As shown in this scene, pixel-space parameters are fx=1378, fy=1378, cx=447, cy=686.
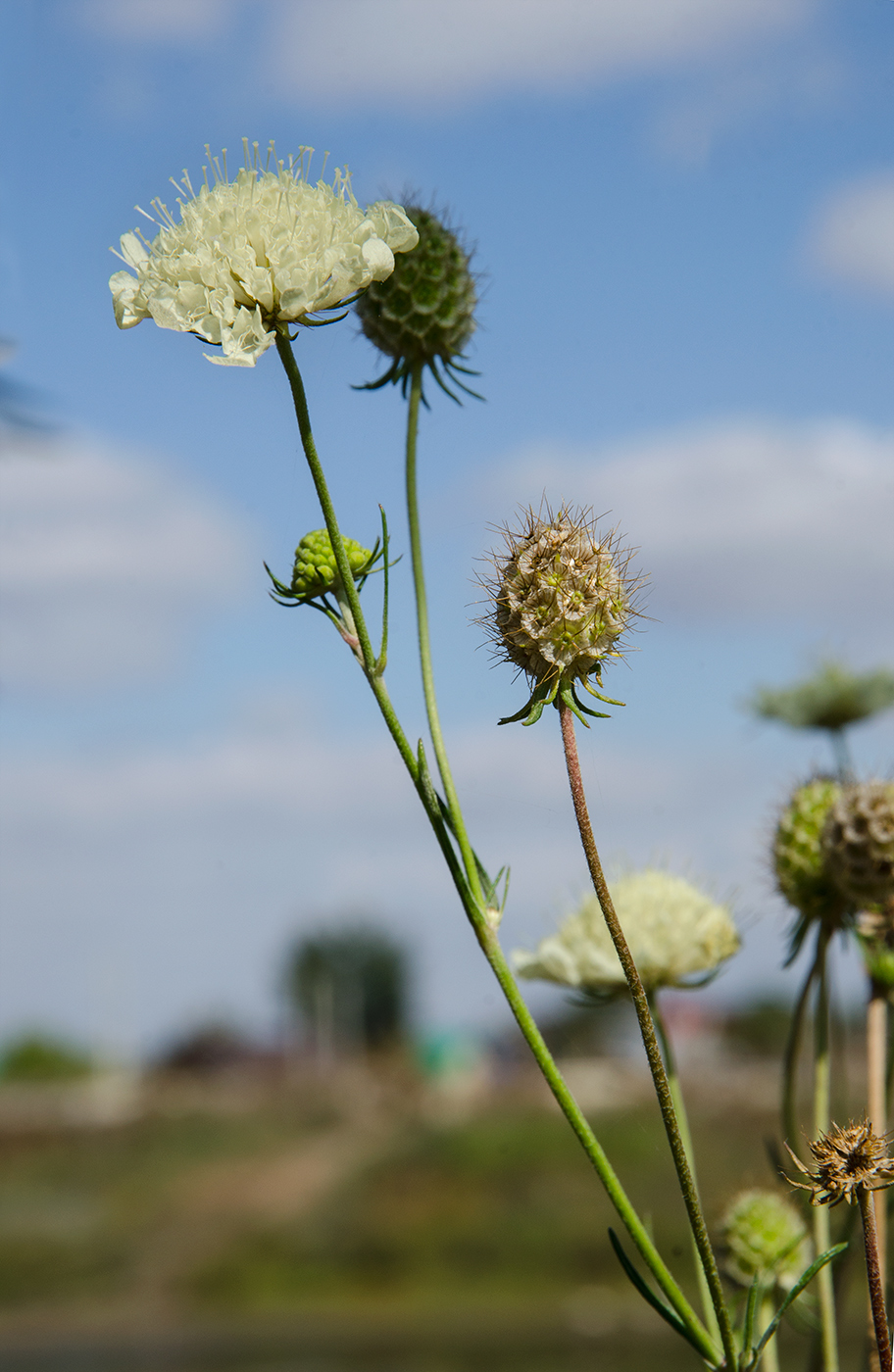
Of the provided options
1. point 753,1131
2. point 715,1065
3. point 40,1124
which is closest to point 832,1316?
point 753,1131

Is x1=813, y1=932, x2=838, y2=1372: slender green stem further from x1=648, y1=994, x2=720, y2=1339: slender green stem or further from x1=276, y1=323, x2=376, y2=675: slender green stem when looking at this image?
x1=276, y1=323, x2=376, y2=675: slender green stem

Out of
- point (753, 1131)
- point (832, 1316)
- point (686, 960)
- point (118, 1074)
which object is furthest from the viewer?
point (118, 1074)

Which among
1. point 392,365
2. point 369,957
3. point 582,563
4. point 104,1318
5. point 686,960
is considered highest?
point 369,957

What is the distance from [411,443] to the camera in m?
1.28

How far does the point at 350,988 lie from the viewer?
38.0 m

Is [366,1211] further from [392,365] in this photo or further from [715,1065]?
[392,365]

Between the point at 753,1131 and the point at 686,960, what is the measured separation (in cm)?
2004

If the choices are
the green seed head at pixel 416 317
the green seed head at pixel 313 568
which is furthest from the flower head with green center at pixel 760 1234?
the green seed head at pixel 416 317

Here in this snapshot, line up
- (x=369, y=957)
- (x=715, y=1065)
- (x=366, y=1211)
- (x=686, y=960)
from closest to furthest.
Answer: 1. (x=686, y=960)
2. (x=366, y=1211)
3. (x=715, y=1065)
4. (x=369, y=957)

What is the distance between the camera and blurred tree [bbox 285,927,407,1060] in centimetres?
3756

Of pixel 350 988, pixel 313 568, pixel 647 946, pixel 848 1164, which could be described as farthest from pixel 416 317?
pixel 350 988

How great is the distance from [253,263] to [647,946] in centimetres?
78

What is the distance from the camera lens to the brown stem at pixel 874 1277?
0.88m

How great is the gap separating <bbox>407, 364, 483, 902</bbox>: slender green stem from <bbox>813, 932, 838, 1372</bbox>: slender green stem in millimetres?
331
